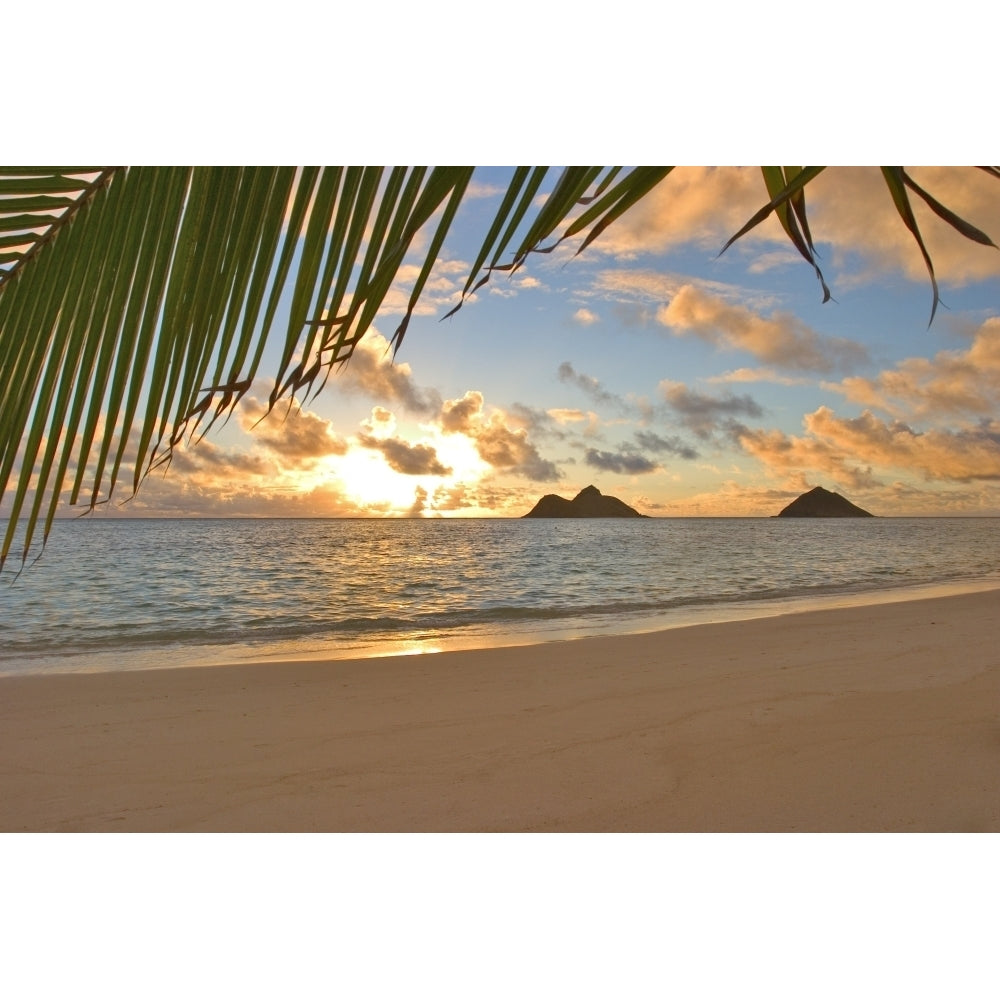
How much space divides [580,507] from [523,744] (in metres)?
19.2

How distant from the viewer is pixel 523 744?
4211mm

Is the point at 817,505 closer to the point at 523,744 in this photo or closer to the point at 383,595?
the point at 383,595

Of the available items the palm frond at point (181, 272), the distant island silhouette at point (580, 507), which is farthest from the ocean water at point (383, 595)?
the palm frond at point (181, 272)

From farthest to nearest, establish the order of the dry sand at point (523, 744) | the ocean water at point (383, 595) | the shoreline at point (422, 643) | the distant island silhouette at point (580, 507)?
1. the distant island silhouette at point (580, 507)
2. the ocean water at point (383, 595)
3. the shoreline at point (422, 643)
4. the dry sand at point (523, 744)

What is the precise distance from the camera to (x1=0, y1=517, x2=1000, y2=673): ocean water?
315 inches

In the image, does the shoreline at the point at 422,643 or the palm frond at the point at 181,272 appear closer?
the palm frond at the point at 181,272

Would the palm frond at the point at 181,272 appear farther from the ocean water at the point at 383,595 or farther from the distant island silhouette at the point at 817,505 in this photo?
the distant island silhouette at the point at 817,505

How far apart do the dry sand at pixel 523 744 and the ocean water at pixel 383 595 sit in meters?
1.17

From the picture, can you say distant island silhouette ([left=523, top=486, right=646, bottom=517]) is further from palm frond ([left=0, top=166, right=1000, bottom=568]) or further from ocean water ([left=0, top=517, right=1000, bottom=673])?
palm frond ([left=0, top=166, right=1000, bottom=568])

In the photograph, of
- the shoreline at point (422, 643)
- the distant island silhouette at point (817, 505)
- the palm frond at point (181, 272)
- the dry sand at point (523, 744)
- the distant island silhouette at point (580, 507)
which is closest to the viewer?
the palm frond at point (181, 272)

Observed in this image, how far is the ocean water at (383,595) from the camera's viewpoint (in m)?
8.00
